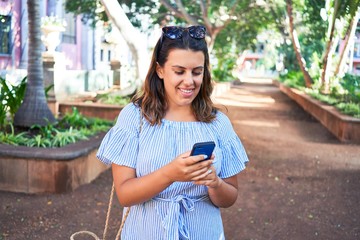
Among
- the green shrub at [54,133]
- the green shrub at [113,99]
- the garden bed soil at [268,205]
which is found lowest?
the garden bed soil at [268,205]

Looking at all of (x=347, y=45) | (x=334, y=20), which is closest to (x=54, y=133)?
(x=334, y=20)

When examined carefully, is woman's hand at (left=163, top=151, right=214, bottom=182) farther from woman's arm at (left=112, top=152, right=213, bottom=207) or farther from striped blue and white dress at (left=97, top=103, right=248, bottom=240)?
striped blue and white dress at (left=97, top=103, right=248, bottom=240)

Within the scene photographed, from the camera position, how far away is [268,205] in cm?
559

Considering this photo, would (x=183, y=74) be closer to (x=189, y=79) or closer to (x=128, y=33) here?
(x=189, y=79)

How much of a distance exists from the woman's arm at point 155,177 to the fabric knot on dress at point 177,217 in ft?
0.36

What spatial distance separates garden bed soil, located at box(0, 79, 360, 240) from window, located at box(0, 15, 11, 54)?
12253mm

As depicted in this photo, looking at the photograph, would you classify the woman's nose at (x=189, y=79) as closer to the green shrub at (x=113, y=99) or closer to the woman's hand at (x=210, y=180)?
the woman's hand at (x=210, y=180)

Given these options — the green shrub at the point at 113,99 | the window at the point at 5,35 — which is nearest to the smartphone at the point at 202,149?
the green shrub at the point at 113,99

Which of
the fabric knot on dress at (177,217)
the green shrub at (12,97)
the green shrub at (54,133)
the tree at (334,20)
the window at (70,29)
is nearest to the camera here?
the fabric knot on dress at (177,217)

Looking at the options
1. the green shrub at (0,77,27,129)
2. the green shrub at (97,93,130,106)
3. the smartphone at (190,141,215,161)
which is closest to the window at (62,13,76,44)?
the green shrub at (97,93,130,106)

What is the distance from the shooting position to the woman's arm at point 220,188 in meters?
1.83

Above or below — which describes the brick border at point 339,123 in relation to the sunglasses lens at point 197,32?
below

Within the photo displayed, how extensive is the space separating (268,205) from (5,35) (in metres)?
14.9

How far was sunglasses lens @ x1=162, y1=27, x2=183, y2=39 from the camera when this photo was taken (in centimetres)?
206
